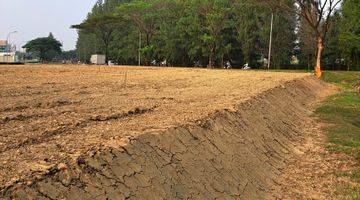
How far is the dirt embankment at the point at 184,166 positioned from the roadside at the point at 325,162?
37 centimetres

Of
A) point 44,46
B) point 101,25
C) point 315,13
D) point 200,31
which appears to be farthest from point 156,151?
point 44,46

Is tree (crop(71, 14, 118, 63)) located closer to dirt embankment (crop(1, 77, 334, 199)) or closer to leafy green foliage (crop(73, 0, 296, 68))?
leafy green foliage (crop(73, 0, 296, 68))

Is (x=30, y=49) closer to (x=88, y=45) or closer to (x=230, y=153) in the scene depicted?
(x=88, y=45)

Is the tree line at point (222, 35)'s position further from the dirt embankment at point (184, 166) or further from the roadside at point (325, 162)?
the dirt embankment at point (184, 166)

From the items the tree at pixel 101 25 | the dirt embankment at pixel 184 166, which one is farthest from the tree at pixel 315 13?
the tree at pixel 101 25

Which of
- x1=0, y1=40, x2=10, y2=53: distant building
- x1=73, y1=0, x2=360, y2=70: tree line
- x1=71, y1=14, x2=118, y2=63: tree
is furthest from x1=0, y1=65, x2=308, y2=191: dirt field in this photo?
x1=0, y1=40, x2=10, y2=53: distant building

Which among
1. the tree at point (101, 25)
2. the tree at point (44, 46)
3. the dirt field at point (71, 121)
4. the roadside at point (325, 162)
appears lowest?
the roadside at point (325, 162)

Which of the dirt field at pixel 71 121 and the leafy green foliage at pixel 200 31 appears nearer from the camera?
the dirt field at pixel 71 121

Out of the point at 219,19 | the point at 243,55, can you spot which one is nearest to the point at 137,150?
the point at 219,19

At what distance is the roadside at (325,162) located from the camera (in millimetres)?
9273

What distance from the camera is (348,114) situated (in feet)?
64.6

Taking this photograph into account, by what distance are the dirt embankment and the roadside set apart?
1.23 feet

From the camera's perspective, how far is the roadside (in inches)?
365

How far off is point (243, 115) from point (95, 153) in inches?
273
